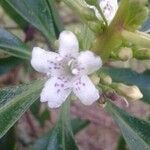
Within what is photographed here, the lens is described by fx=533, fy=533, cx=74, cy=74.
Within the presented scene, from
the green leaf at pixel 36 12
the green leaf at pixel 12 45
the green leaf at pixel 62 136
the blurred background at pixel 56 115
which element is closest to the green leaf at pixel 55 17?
the green leaf at pixel 36 12

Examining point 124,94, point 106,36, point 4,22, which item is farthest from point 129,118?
point 4,22

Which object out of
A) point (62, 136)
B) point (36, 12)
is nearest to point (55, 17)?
point (36, 12)

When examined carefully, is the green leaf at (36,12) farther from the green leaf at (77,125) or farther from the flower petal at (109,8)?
the green leaf at (77,125)

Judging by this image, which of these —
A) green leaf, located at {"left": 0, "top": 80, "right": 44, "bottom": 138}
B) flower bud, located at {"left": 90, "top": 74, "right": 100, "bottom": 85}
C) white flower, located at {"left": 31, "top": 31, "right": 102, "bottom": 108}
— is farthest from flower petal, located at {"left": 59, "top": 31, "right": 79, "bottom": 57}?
green leaf, located at {"left": 0, "top": 80, "right": 44, "bottom": 138}

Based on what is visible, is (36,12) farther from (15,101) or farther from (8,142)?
(8,142)

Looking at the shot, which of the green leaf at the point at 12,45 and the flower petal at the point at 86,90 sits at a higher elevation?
the green leaf at the point at 12,45

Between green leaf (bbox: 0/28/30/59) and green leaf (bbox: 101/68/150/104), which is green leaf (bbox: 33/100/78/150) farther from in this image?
green leaf (bbox: 101/68/150/104)
